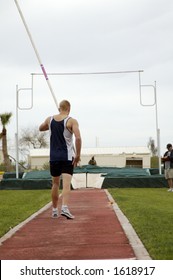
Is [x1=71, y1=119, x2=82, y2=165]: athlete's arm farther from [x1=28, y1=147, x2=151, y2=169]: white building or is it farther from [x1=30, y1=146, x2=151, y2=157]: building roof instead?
[x1=30, y1=146, x2=151, y2=157]: building roof

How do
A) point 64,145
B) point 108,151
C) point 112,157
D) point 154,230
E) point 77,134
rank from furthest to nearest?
point 108,151, point 112,157, point 64,145, point 77,134, point 154,230

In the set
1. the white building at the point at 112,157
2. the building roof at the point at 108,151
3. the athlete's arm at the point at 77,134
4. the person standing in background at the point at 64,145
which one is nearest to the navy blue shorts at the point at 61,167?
the person standing in background at the point at 64,145

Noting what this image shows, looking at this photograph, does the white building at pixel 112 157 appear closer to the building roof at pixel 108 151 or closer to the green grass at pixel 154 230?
the building roof at pixel 108 151

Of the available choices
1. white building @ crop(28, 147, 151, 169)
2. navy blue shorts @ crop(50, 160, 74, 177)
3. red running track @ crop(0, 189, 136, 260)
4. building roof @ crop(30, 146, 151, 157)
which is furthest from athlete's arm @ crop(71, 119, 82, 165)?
building roof @ crop(30, 146, 151, 157)

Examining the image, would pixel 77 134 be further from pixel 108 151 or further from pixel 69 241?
pixel 108 151

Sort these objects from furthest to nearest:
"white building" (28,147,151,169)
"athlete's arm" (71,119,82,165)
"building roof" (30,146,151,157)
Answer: "building roof" (30,146,151,157) < "white building" (28,147,151,169) < "athlete's arm" (71,119,82,165)

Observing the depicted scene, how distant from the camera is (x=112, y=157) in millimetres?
63219

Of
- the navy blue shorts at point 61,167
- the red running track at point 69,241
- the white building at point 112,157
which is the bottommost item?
the white building at point 112,157

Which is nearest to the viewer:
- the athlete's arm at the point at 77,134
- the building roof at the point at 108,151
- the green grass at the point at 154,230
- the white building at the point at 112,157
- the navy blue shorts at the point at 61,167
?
the green grass at the point at 154,230

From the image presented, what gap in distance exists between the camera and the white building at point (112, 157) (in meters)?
62.8

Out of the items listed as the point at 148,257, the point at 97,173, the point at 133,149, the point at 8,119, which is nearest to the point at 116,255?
the point at 148,257

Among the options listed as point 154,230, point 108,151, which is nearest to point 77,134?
point 154,230

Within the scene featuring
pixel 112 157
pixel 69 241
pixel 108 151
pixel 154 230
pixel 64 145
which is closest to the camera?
pixel 69 241

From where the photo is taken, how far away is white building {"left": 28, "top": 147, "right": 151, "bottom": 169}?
206 feet
